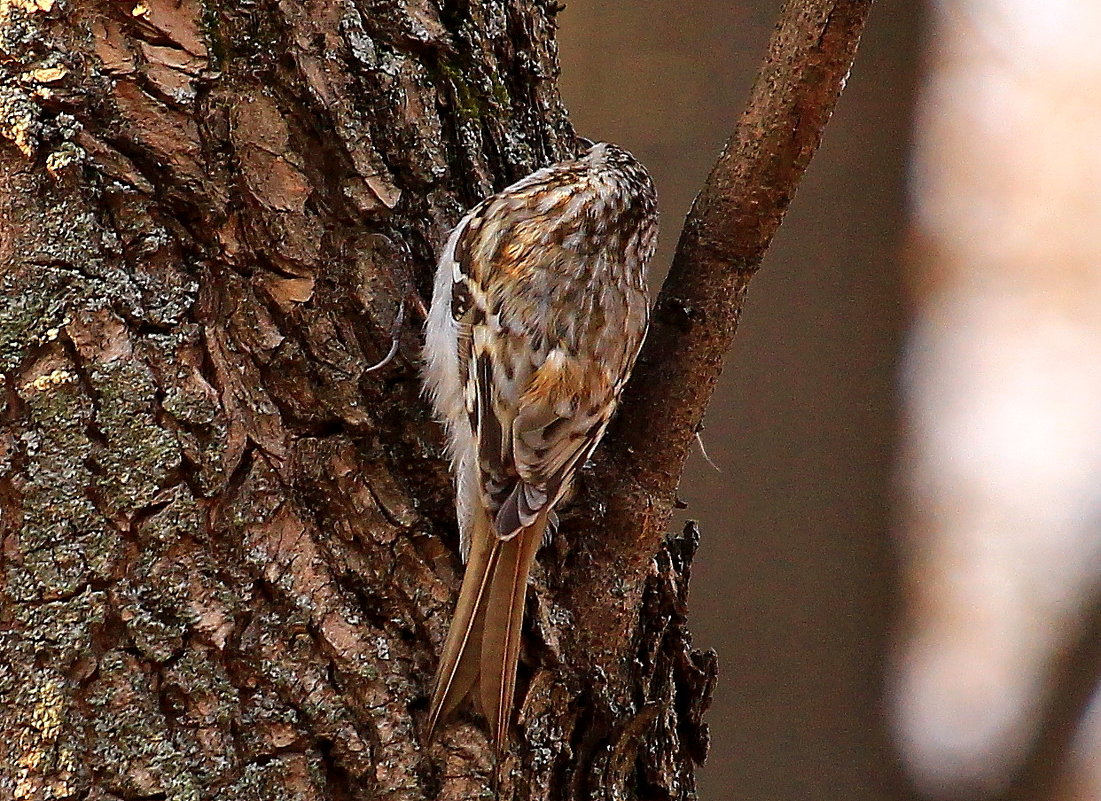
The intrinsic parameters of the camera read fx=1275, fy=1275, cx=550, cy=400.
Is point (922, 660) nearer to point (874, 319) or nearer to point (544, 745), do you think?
point (874, 319)

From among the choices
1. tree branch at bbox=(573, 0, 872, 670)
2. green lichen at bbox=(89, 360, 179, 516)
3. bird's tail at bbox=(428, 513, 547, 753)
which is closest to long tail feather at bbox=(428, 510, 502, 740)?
bird's tail at bbox=(428, 513, 547, 753)

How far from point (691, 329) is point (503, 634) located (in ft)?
1.37

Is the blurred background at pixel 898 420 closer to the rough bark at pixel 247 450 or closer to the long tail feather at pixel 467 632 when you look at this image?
the rough bark at pixel 247 450

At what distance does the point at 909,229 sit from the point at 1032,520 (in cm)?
83

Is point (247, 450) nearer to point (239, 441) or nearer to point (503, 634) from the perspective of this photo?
point (239, 441)

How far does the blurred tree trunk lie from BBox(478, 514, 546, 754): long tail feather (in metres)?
0.04

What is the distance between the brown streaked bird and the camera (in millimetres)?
1447

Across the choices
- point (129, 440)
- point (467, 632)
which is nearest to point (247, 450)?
point (129, 440)

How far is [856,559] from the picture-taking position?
250cm

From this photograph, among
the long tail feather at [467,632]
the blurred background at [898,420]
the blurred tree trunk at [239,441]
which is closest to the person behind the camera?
the blurred tree trunk at [239,441]

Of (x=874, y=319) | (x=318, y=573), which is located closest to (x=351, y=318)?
(x=318, y=573)

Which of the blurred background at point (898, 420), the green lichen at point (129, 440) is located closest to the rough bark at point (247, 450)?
the green lichen at point (129, 440)

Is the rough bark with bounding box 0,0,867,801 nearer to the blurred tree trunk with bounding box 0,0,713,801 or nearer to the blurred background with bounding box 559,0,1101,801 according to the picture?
the blurred tree trunk with bounding box 0,0,713,801

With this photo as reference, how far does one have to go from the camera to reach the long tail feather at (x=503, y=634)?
4.66 feet
